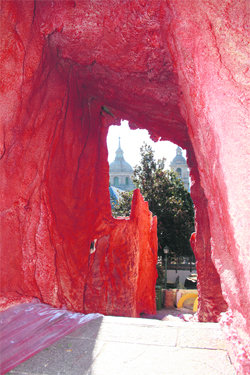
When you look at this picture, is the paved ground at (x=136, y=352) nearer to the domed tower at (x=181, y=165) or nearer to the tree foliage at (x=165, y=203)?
the tree foliage at (x=165, y=203)

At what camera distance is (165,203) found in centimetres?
1342

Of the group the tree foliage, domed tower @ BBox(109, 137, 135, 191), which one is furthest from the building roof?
the tree foliage

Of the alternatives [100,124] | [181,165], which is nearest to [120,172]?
[181,165]

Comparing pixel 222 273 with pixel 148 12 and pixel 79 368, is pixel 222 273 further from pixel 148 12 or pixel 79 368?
pixel 148 12

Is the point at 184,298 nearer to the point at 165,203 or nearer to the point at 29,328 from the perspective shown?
A: the point at 165,203

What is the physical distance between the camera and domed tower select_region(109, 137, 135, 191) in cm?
4656

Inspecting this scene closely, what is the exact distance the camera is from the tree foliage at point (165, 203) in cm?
1311

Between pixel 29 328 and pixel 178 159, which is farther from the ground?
pixel 178 159

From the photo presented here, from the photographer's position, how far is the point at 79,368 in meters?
1.71

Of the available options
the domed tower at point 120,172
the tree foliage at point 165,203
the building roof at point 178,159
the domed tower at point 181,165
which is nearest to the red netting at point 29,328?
the tree foliage at point 165,203

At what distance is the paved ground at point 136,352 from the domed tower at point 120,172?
142 feet

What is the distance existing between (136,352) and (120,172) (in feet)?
149

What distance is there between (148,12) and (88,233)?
9.69ft

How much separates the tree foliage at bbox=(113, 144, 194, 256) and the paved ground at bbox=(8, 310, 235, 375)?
1085cm
